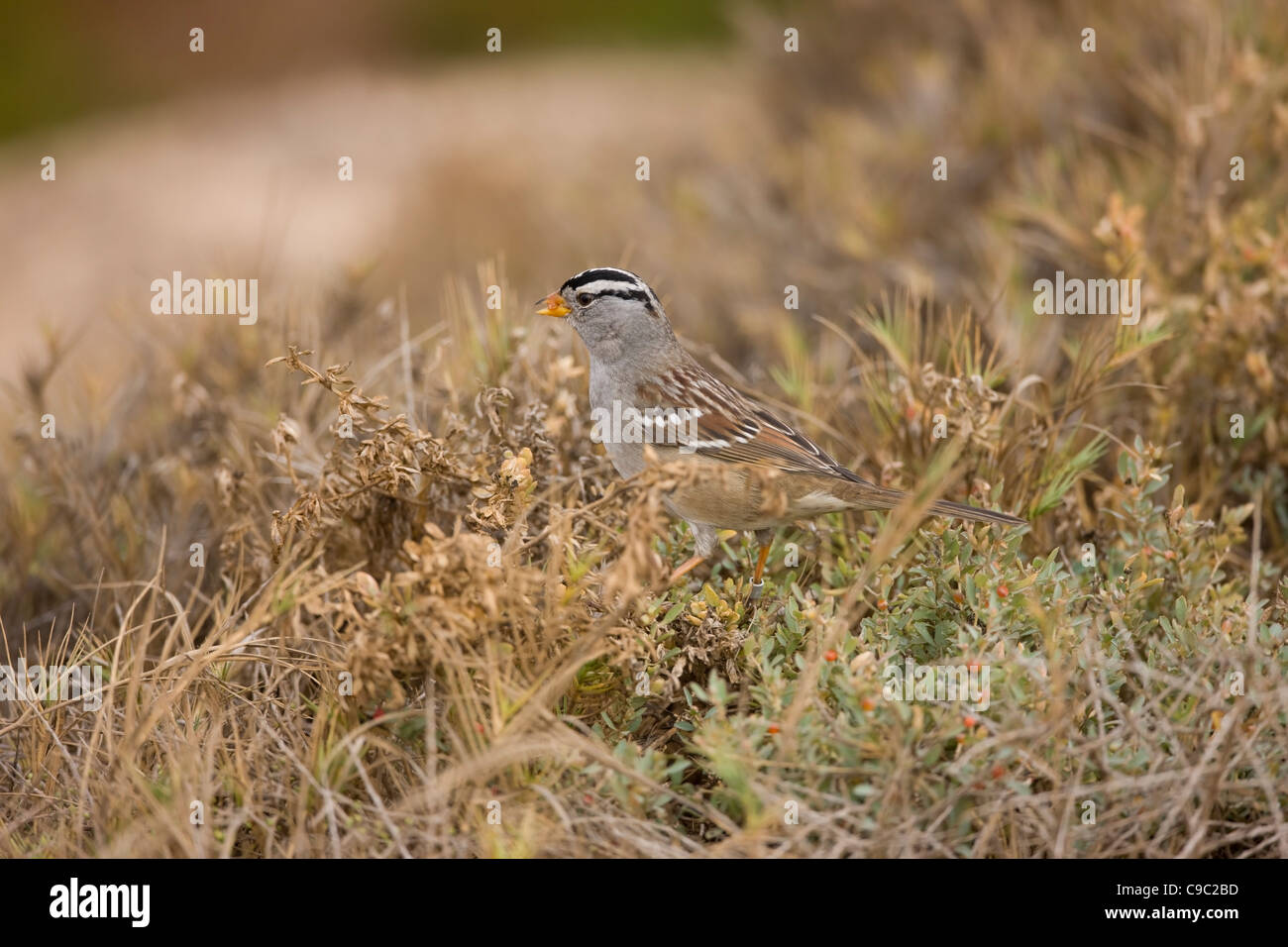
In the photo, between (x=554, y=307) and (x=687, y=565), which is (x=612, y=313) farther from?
(x=687, y=565)

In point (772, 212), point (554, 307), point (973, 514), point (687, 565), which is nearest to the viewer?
point (973, 514)

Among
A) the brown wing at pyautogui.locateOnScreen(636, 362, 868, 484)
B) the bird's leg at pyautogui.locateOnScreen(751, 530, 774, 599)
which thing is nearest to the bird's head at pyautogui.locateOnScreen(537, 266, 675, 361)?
the brown wing at pyautogui.locateOnScreen(636, 362, 868, 484)

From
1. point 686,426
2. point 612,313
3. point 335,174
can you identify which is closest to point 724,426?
point 686,426

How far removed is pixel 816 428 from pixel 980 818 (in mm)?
2033

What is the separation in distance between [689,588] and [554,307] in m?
1.15

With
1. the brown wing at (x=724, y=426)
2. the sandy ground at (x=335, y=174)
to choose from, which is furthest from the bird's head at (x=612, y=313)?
the sandy ground at (x=335, y=174)

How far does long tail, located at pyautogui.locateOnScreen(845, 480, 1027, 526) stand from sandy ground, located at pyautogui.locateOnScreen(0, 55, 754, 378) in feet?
16.4

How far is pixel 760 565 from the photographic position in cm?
393

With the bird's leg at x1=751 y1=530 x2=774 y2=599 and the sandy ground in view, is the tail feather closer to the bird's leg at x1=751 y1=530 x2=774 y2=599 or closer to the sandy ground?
the bird's leg at x1=751 y1=530 x2=774 y2=599

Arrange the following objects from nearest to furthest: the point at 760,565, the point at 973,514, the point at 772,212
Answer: the point at 973,514
the point at 760,565
the point at 772,212

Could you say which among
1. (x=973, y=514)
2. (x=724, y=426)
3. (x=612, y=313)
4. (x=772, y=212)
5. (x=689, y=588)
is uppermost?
(x=772, y=212)

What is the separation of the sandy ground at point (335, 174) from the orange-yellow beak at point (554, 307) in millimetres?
4075

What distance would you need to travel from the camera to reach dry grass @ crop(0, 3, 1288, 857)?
3012 mm

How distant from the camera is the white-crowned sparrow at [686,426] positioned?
385 centimetres
